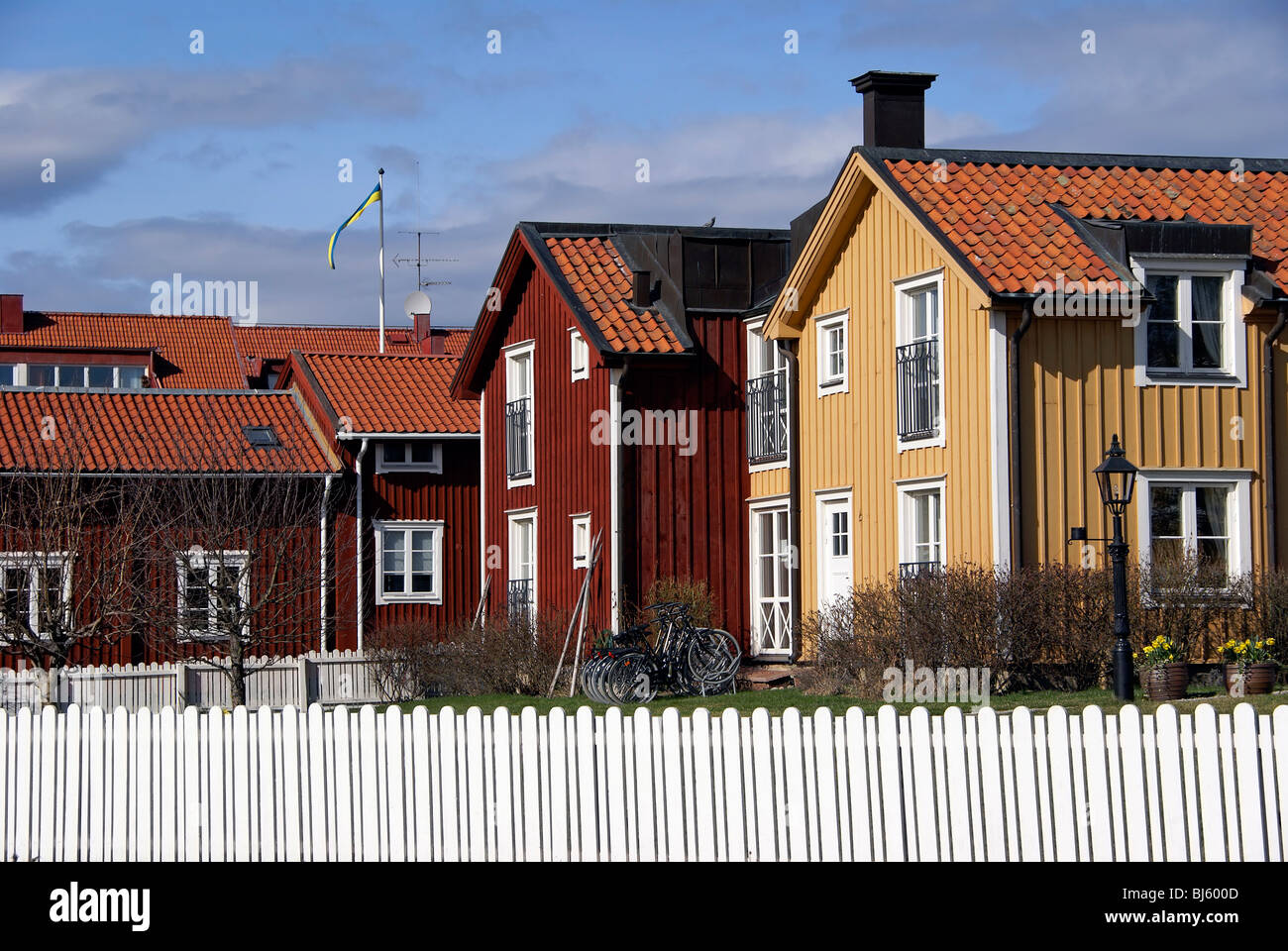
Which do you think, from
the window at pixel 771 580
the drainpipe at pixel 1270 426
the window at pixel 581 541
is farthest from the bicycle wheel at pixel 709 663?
the drainpipe at pixel 1270 426

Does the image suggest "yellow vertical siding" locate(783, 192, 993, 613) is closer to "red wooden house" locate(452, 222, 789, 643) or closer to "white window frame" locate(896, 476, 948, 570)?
"white window frame" locate(896, 476, 948, 570)

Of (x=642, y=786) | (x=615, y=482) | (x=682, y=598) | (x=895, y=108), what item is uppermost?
(x=895, y=108)

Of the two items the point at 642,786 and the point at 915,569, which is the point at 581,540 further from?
the point at 642,786

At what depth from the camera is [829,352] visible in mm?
22328

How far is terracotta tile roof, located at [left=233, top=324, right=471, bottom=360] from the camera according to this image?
58.7m

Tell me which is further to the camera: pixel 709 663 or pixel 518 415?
pixel 518 415

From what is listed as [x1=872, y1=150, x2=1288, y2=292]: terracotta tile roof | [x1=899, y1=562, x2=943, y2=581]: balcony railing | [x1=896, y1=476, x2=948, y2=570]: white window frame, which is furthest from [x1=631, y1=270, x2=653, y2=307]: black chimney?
[x1=899, y1=562, x2=943, y2=581]: balcony railing

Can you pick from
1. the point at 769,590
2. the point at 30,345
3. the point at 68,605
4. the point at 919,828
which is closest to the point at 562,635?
the point at 769,590

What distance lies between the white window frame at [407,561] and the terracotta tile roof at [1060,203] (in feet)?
43.0

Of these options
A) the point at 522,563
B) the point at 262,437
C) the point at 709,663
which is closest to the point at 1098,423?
the point at 709,663

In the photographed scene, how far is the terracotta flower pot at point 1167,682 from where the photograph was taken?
618 inches

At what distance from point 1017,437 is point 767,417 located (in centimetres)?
612

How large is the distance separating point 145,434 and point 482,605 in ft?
23.3

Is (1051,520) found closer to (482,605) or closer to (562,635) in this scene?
(562,635)
